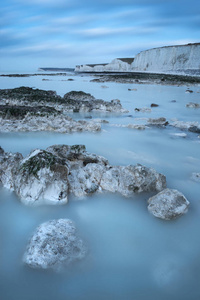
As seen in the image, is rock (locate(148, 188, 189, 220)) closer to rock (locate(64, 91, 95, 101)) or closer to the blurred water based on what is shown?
the blurred water

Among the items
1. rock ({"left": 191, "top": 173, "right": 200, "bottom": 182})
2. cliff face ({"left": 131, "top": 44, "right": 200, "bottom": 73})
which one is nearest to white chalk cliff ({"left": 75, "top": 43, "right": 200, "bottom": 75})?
cliff face ({"left": 131, "top": 44, "right": 200, "bottom": 73})

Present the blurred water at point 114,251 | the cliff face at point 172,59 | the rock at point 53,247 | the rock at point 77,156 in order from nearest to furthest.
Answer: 1. the blurred water at point 114,251
2. the rock at point 53,247
3. the rock at point 77,156
4. the cliff face at point 172,59

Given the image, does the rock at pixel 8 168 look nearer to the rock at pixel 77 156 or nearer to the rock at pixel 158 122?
the rock at pixel 77 156

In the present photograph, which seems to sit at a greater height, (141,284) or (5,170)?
(5,170)

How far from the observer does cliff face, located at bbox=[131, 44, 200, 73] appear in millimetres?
65312

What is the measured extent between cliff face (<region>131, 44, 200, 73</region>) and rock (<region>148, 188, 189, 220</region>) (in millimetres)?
66547

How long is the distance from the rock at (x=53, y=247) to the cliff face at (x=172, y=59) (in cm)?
6793

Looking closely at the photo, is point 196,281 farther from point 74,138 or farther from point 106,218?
point 74,138

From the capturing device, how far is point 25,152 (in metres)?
6.09

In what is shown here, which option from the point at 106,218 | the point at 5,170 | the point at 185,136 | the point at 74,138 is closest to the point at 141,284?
the point at 106,218

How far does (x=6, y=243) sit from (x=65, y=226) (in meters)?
0.78

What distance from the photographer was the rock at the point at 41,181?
151 inches

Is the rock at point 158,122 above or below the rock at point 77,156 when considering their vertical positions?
below

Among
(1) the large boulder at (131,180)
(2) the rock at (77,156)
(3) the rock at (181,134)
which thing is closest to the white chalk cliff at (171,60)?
(3) the rock at (181,134)
